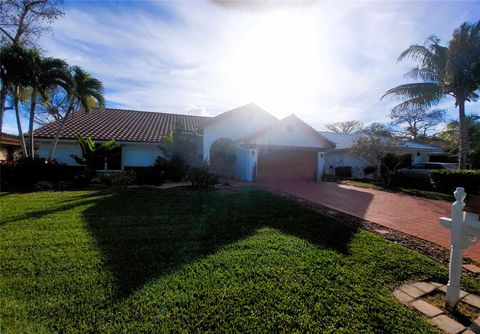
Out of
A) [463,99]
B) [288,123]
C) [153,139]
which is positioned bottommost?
[153,139]

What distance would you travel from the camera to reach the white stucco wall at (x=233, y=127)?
62.4 ft

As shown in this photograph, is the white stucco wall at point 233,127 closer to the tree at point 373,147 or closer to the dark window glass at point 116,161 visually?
the dark window glass at point 116,161

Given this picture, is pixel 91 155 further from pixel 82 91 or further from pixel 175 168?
pixel 175 168

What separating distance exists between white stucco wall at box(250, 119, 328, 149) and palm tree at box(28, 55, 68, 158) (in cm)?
1211

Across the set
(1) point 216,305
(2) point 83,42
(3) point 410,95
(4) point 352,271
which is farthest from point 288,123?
(1) point 216,305

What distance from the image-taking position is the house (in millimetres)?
17552

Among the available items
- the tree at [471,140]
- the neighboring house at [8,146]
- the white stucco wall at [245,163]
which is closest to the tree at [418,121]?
the tree at [471,140]

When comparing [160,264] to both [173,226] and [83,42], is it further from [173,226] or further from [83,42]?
[83,42]

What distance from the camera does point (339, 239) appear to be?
6.02 metres

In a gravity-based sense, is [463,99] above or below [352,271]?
above

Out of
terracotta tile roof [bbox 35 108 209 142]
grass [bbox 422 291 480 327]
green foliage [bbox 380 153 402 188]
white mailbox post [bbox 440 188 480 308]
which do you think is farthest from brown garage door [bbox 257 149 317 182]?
white mailbox post [bbox 440 188 480 308]

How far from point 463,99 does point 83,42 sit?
21.4m

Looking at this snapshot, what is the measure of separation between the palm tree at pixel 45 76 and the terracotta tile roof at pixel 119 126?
351cm

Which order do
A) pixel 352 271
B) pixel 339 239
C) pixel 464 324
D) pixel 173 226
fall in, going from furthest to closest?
1. pixel 173 226
2. pixel 339 239
3. pixel 352 271
4. pixel 464 324
